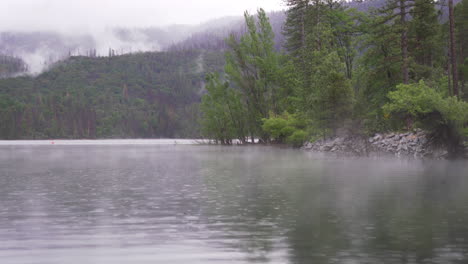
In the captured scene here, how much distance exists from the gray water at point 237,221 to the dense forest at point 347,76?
51.5ft

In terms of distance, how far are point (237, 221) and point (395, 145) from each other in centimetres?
3247

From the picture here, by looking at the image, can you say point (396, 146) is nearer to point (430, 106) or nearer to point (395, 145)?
point (395, 145)

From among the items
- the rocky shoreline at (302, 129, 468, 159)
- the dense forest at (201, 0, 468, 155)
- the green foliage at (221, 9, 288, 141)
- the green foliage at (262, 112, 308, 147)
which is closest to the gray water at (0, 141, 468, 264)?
the rocky shoreline at (302, 129, 468, 159)

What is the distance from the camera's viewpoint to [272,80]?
255 feet

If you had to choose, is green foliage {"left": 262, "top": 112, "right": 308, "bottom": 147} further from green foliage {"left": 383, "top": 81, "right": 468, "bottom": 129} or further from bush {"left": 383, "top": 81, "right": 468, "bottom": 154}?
bush {"left": 383, "top": 81, "right": 468, "bottom": 154}

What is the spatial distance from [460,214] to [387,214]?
1735 mm

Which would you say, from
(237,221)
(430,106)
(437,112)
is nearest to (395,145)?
(437,112)

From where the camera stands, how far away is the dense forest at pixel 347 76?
3712cm

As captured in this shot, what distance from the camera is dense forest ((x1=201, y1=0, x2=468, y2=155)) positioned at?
37125 millimetres

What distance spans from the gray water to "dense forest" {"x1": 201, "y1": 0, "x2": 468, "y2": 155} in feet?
51.5

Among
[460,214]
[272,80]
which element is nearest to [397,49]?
[272,80]

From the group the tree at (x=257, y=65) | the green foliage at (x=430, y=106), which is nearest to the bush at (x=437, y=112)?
the green foliage at (x=430, y=106)

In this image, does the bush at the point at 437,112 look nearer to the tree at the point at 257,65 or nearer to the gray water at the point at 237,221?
the gray water at the point at 237,221

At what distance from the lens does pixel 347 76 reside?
63594mm
